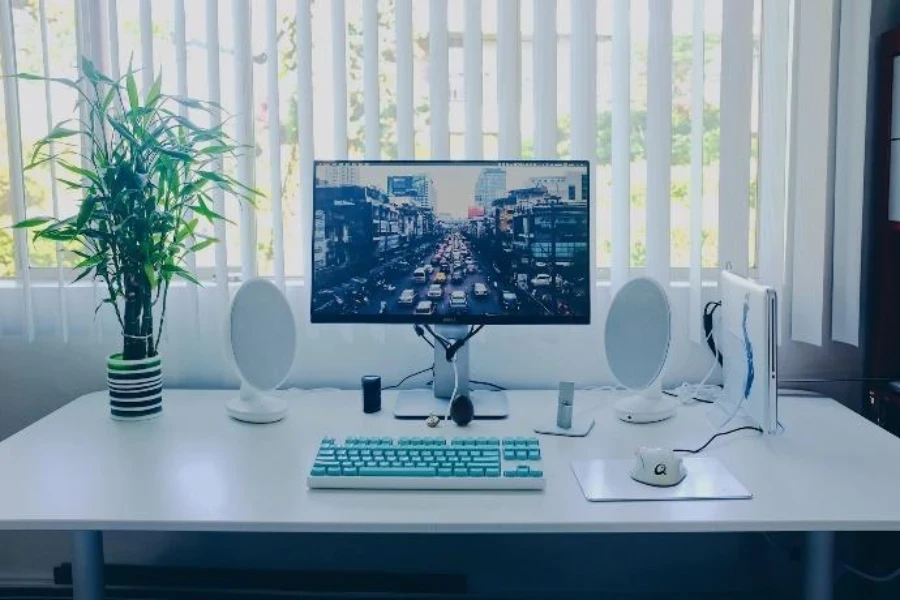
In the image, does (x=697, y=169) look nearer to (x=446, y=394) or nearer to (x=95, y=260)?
(x=446, y=394)

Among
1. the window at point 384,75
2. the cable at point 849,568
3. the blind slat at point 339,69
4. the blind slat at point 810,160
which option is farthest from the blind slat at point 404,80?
the cable at point 849,568

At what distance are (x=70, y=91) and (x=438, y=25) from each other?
3.15 feet

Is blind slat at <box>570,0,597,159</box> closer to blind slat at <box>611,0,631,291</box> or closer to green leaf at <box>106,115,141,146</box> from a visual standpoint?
blind slat at <box>611,0,631,291</box>

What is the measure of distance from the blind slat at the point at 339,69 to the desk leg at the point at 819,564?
4.56 feet

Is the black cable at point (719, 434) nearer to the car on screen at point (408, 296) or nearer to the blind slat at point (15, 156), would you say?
the car on screen at point (408, 296)

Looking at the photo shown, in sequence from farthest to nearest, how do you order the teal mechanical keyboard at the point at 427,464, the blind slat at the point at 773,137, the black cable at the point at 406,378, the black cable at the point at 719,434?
the black cable at the point at 406,378, the blind slat at the point at 773,137, the black cable at the point at 719,434, the teal mechanical keyboard at the point at 427,464

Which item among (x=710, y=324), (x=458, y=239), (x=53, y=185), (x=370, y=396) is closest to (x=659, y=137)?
(x=710, y=324)

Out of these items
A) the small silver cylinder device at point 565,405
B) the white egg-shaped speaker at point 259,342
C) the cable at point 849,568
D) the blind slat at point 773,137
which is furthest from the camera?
the blind slat at point 773,137

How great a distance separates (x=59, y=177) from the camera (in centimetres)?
223

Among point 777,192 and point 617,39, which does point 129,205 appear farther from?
point 777,192

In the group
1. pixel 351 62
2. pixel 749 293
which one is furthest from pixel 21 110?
pixel 749 293

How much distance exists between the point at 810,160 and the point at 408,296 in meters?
1.08

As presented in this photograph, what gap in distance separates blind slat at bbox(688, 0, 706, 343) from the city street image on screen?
1.36 ft

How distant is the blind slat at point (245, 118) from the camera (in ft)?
7.14
